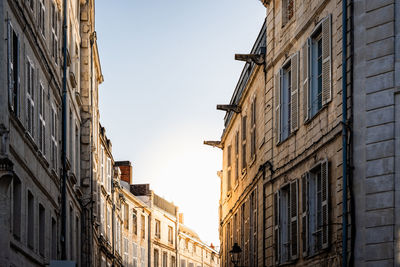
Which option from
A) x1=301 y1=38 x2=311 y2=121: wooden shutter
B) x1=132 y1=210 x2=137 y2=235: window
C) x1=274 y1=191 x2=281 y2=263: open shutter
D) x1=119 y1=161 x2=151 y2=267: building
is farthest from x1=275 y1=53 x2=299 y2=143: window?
x1=132 y1=210 x2=137 y2=235: window

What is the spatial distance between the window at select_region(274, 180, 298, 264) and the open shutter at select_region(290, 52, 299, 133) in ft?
4.83

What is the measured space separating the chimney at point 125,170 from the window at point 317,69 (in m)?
46.4

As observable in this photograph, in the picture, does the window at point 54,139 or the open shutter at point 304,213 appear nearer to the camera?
the open shutter at point 304,213

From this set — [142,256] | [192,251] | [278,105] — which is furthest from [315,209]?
[192,251]

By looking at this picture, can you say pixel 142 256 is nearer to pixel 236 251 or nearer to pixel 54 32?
pixel 236 251

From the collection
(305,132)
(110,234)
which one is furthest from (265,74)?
(110,234)

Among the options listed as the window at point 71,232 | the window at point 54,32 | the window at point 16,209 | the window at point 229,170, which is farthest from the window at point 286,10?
the window at point 229,170

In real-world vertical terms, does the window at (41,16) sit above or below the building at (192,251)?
above

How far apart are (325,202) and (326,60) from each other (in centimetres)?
311

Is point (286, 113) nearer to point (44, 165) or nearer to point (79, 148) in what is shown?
point (44, 165)

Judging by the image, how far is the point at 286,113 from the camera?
2341 cm

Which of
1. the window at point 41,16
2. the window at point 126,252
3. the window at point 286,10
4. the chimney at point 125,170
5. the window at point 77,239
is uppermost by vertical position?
the chimney at point 125,170

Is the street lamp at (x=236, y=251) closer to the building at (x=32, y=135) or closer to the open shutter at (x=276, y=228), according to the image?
the open shutter at (x=276, y=228)

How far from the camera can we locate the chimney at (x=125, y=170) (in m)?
66.8
